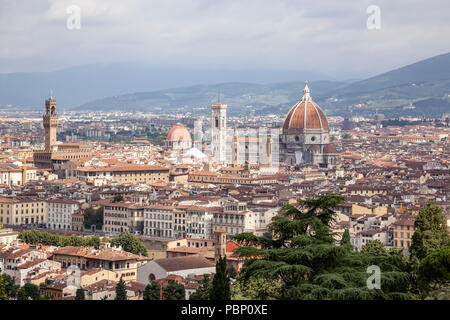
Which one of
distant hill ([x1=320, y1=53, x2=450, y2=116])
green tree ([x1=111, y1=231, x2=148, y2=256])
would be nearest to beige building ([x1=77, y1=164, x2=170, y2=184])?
green tree ([x1=111, y1=231, x2=148, y2=256])

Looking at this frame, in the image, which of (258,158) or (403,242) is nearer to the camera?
(403,242)

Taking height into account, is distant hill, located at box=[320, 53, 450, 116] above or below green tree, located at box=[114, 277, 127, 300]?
above

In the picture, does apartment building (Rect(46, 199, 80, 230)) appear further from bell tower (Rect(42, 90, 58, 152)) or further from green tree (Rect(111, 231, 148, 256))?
bell tower (Rect(42, 90, 58, 152))

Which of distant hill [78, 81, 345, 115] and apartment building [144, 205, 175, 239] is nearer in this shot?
apartment building [144, 205, 175, 239]

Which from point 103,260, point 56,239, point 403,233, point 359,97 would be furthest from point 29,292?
point 359,97

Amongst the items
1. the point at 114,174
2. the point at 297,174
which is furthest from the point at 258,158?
the point at 114,174
